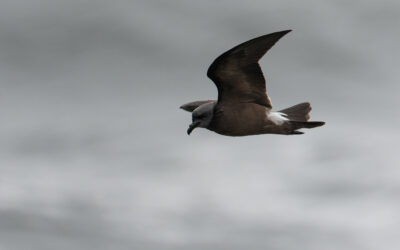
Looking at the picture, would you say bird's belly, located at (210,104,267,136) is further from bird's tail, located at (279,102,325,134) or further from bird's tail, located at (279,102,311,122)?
bird's tail, located at (279,102,311,122)

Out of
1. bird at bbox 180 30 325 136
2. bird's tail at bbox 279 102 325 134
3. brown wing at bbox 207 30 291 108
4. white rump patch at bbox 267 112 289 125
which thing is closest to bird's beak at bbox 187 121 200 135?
bird at bbox 180 30 325 136

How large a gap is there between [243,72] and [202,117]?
4.70ft

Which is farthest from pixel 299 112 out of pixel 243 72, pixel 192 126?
pixel 192 126

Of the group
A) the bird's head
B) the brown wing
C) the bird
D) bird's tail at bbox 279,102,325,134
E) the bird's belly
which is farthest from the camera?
the bird's head

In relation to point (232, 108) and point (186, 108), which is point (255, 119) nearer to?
point (232, 108)

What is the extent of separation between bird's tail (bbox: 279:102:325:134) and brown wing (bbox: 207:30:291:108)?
2.13 ft

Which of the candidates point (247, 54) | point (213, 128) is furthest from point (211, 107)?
point (247, 54)

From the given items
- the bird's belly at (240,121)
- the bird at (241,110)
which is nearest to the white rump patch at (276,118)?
the bird at (241,110)

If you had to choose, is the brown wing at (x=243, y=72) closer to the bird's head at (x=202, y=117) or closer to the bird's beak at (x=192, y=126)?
the bird's head at (x=202, y=117)

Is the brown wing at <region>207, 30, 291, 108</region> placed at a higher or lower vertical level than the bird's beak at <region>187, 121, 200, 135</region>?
higher

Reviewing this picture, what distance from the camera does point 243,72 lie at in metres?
16.6

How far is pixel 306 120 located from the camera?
1755cm

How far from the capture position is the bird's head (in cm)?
1719

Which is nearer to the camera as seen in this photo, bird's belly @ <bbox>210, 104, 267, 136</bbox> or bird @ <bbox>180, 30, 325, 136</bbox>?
bird @ <bbox>180, 30, 325, 136</bbox>
